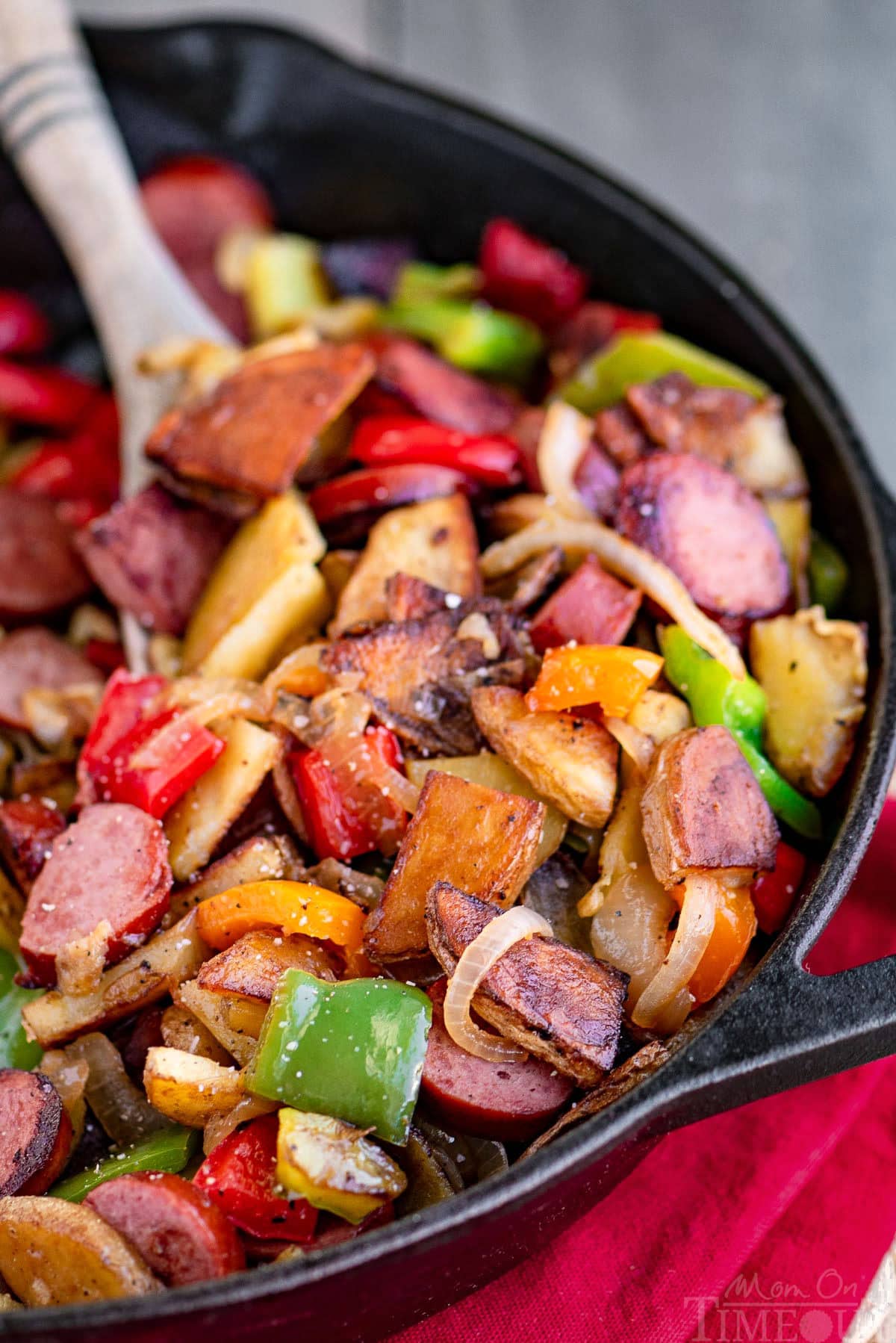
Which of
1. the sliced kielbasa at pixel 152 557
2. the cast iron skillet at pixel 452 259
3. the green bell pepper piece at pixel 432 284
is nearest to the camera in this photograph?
the cast iron skillet at pixel 452 259

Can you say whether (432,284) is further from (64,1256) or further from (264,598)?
(64,1256)

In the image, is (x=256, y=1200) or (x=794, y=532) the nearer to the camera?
(x=256, y=1200)

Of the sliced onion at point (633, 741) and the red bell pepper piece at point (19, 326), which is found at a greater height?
the sliced onion at point (633, 741)

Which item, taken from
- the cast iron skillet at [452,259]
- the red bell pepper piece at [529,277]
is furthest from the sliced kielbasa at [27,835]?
the red bell pepper piece at [529,277]

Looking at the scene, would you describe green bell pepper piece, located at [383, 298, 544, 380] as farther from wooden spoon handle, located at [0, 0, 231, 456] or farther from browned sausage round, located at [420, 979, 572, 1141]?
browned sausage round, located at [420, 979, 572, 1141]

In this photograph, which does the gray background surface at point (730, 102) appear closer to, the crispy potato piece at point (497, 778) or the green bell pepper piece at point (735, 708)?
the green bell pepper piece at point (735, 708)

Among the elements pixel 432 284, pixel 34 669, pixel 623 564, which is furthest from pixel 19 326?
pixel 623 564
